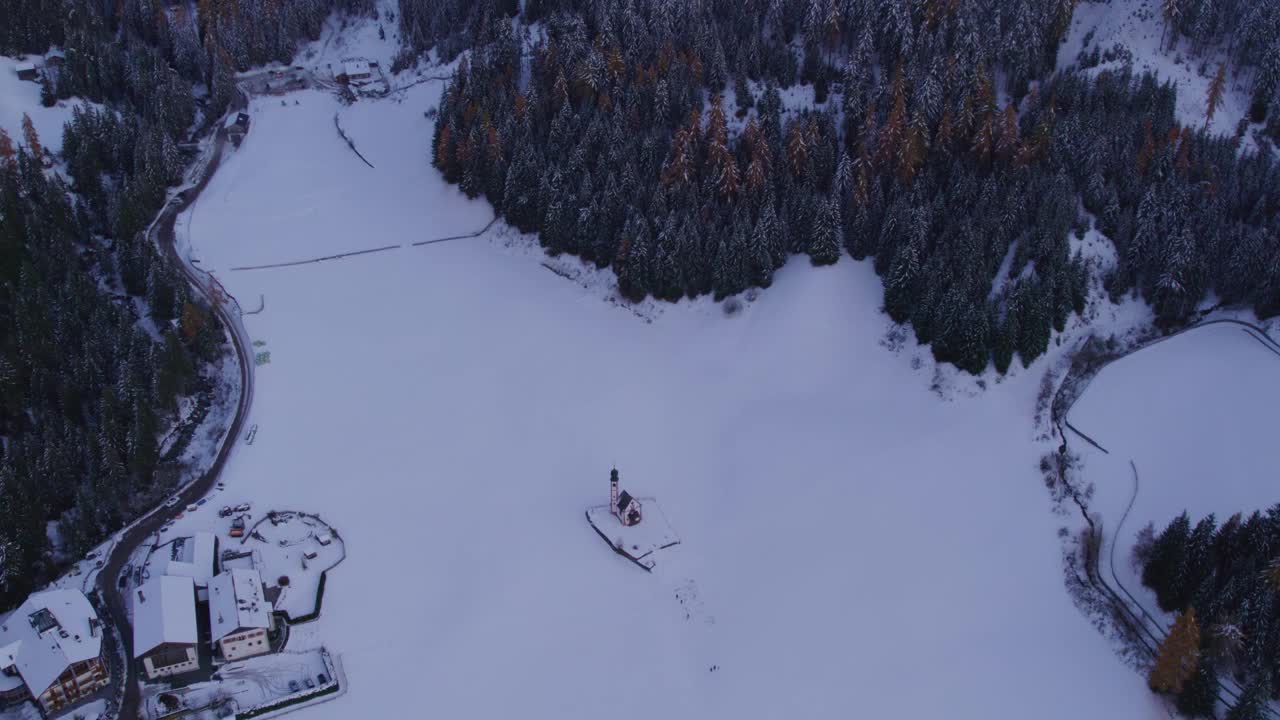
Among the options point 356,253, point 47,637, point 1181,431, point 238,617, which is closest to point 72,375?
point 47,637

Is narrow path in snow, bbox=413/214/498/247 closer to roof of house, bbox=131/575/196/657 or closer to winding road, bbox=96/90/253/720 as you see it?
winding road, bbox=96/90/253/720

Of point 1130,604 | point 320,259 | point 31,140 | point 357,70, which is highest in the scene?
point 357,70

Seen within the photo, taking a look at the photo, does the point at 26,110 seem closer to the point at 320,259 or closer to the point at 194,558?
the point at 320,259

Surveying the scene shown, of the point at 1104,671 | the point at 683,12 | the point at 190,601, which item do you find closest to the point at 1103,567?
the point at 1104,671

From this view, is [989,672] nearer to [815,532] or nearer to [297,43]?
[815,532]

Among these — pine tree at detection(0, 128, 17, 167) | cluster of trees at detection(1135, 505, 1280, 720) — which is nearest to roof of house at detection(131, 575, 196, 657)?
cluster of trees at detection(1135, 505, 1280, 720)

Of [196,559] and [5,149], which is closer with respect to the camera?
[196,559]

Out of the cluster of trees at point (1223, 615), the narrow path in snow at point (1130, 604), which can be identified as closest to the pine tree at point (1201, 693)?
the cluster of trees at point (1223, 615)
